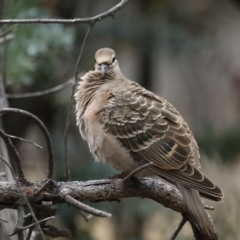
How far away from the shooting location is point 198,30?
677cm

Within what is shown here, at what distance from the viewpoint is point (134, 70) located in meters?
8.58

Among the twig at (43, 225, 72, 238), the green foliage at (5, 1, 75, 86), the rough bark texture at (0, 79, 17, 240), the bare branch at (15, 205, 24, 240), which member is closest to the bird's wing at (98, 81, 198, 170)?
the rough bark texture at (0, 79, 17, 240)

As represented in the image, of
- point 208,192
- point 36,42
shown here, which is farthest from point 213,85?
point 208,192

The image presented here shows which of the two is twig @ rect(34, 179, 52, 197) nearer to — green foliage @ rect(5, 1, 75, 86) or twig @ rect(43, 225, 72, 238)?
twig @ rect(43, 225, 72, 238)

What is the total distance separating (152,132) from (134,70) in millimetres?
5550

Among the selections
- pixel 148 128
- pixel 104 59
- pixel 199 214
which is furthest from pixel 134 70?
pixel 199 214

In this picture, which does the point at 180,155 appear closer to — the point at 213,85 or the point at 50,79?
the point at 50,79

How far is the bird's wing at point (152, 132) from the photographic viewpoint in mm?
2994

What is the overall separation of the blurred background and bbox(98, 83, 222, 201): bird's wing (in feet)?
4.21

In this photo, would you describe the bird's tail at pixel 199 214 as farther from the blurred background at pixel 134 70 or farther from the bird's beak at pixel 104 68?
the blurred background at pixel 134 70

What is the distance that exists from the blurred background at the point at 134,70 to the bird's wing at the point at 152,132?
1.28 meters

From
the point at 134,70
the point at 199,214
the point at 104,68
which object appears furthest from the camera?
the point at 134,70

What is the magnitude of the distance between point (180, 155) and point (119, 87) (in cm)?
58

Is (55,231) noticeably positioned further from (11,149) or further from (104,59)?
(104,59)
